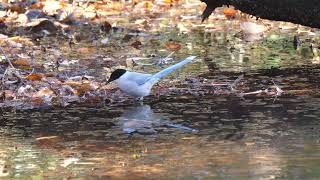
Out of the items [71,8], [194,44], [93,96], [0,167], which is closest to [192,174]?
[0,167]

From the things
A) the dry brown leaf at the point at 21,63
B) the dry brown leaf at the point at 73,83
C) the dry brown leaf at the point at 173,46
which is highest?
the dry brown leaf at the point at 21,63

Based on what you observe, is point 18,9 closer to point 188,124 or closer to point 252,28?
point 252,28

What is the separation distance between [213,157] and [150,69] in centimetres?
315

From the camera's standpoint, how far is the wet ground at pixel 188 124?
13.0ft

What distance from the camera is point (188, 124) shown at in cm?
503

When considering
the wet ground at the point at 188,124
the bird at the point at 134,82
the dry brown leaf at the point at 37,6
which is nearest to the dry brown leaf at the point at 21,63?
the wet ground at the point at 188,124

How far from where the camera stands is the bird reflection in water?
4957mm

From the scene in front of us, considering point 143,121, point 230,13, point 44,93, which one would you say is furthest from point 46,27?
point 143,121

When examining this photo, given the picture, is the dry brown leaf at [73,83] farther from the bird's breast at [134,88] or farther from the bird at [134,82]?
the bird's breast at [134,88]

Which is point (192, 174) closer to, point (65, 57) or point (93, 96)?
point (93, 96)

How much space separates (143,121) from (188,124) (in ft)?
1.16

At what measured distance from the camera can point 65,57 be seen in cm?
799

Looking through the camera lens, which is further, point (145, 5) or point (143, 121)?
point (145, 5)

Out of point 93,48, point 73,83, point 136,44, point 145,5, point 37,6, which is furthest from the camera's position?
point 145,5
